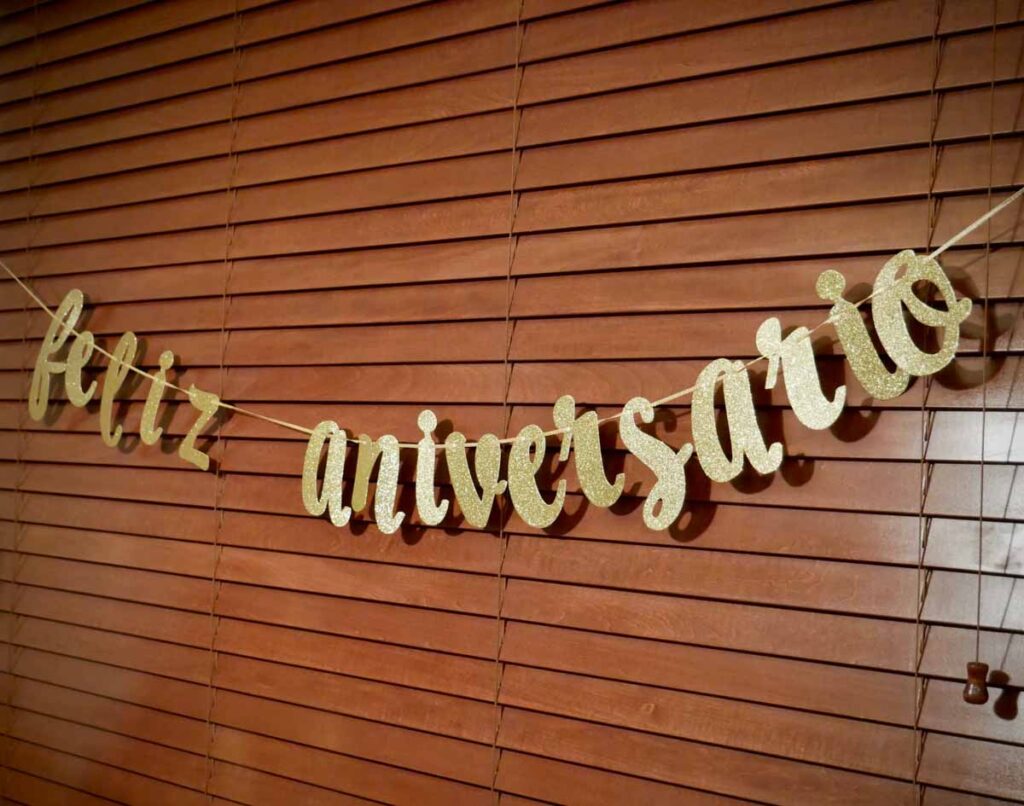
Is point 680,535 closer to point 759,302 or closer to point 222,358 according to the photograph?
point 759,302

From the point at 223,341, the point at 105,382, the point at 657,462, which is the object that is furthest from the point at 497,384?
the point at 105,382

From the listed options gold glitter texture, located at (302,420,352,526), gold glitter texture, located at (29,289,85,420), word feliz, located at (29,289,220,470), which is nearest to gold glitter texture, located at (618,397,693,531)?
gold glitter texture, located at (302,420,352,526)

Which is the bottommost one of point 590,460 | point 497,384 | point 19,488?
point 19,488

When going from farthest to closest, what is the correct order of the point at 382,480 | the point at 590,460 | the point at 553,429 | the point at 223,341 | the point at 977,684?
1. the point at 223,341
2. the point at 382,480
3. the point at 553,429
4. the point at 590,460
5. the point at 977,684

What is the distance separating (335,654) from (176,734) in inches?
22.2

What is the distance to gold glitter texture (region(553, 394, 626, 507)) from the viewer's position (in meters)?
1.76

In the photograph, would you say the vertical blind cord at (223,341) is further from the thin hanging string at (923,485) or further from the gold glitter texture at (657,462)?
the thin hanging string at (923,485)

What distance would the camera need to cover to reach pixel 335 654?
2141mm

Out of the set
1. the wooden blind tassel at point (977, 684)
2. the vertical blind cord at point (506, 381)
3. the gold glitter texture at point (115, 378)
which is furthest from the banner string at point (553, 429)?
the wooden blind tassel at point (977, 684)

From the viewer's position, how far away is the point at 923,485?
156 centimetres

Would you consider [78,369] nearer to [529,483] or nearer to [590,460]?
[529,483]

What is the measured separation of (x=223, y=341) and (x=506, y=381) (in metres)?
0.80

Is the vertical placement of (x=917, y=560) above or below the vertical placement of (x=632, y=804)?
above

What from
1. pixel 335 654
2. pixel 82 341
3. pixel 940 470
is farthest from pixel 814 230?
pixel 82 341
